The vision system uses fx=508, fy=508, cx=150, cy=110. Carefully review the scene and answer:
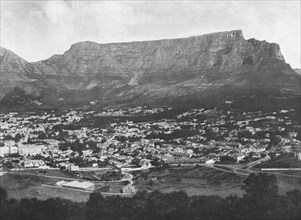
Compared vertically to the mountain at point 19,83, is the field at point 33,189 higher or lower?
lower


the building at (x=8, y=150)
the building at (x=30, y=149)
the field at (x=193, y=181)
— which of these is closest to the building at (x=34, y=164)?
the building at (x=30, y=149)

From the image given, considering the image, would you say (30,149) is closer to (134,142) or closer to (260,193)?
(134,142)

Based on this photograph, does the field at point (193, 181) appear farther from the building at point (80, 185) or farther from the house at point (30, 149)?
the house at point (30, 149)

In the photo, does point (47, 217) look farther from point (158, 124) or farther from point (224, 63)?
point (224, 63)

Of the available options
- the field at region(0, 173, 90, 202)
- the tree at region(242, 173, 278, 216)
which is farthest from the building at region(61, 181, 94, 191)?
the tree at region(242, 173, 278, 216)

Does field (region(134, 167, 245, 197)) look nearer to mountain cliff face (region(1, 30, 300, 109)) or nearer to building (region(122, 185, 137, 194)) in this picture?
building (region(122, 185, 137, 194))

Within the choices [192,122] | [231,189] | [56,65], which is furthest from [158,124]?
[56,65]
